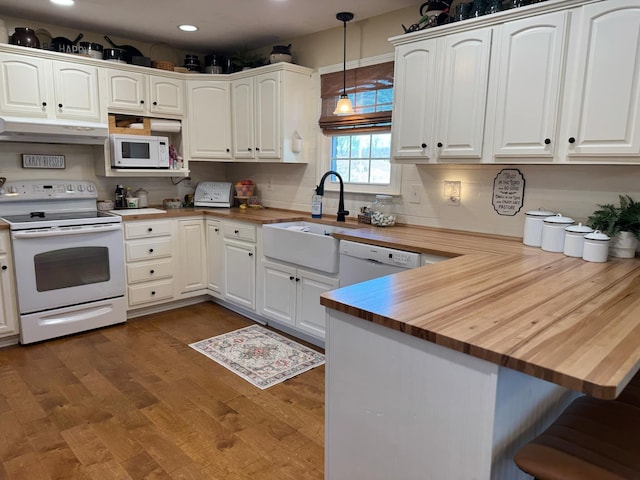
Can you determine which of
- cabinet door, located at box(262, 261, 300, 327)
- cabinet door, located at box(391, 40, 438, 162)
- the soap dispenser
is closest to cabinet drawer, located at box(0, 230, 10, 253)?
cabinet door, located at box(262, 261, 300, 327)

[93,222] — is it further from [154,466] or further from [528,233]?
[528,233]

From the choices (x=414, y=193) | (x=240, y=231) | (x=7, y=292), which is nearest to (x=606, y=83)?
(x=414, y=193)

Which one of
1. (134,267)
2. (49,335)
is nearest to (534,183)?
(134,267)

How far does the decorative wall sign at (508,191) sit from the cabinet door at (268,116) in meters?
1.86

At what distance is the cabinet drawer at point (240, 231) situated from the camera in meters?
3.60

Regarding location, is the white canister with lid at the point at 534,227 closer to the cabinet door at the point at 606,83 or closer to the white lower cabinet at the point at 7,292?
the cabinet door at the point at 606,83

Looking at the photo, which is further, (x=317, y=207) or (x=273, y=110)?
(x=273, y=110)

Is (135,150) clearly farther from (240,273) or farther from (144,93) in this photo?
(240,273)

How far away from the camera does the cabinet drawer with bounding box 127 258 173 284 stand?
145 inches

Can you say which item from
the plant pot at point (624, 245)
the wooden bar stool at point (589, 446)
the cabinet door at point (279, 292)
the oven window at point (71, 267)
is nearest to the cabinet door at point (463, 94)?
the plant pot at point (624, 245)

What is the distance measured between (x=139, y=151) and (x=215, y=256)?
3.73 feet

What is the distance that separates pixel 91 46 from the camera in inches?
144

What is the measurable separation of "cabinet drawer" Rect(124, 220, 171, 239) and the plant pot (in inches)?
128

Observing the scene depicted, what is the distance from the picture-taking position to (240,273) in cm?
377
